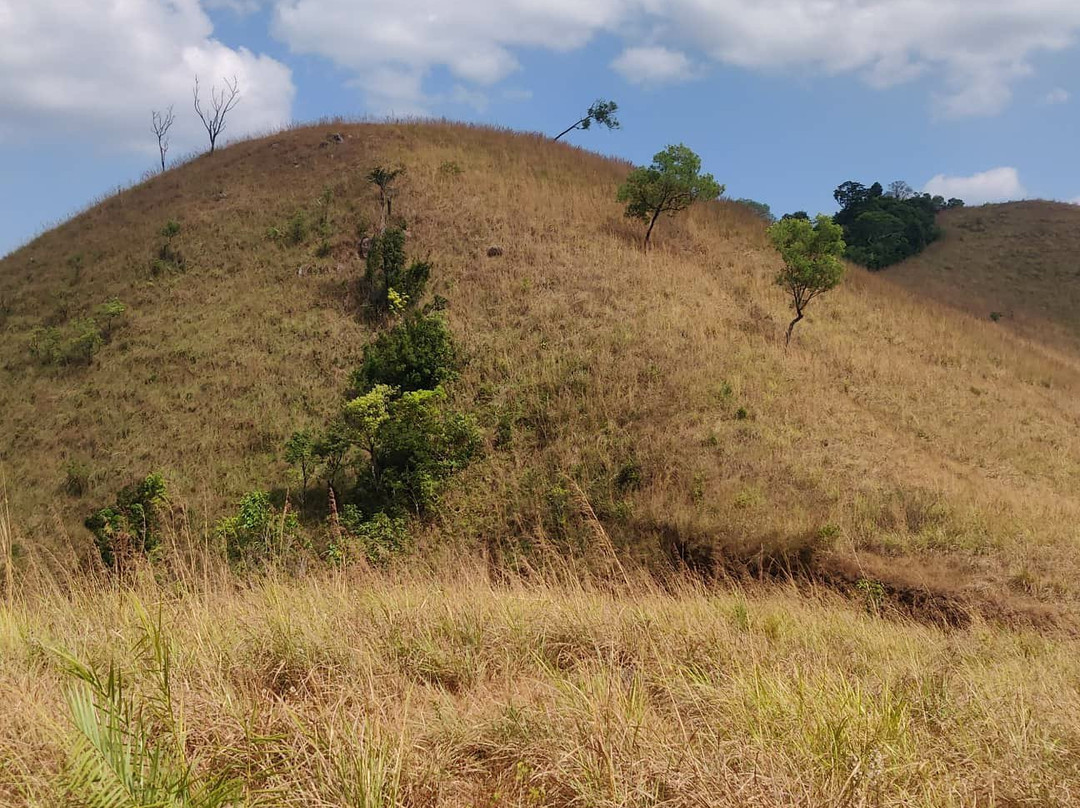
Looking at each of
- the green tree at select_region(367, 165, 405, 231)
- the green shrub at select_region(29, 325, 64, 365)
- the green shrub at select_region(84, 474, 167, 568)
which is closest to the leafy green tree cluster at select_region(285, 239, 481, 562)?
the green shrub at select_region(84, 474, 167, 568)

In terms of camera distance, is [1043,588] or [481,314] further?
[481,314]

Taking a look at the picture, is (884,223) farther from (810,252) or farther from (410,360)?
(410,360)

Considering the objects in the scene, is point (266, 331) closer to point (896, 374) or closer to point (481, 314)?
point (481, 314)

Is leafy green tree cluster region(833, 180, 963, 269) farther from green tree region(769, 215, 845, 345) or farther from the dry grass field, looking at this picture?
green tree region(769, 215, 845, 345)

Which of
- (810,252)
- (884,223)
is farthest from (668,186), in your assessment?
(884,223)

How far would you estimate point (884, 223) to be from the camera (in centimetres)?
3862

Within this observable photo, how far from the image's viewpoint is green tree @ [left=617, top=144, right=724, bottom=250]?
20328mm

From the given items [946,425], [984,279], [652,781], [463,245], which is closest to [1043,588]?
[946,425]

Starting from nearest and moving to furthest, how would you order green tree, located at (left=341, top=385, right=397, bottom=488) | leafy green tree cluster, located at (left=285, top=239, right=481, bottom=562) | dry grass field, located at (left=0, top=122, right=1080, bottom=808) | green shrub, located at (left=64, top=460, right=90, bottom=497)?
dry grass field, located at (left=0, top=122, right=1080, bottom=808) < leafy green tree cluster, located at (left=285, top=239, right=481, bottom=562) < green tree, located at (left=341, top=385, right=397, bottom=488) < green shrub, located at (left=64, top=460, right=90, bottom=497)

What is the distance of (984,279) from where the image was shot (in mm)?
33812

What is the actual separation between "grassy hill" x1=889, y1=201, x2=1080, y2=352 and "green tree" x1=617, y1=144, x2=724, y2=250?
13787mm

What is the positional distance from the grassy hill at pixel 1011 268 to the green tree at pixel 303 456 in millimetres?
26130

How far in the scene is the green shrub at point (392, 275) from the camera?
60.0 ft

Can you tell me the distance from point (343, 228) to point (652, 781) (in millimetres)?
22519
